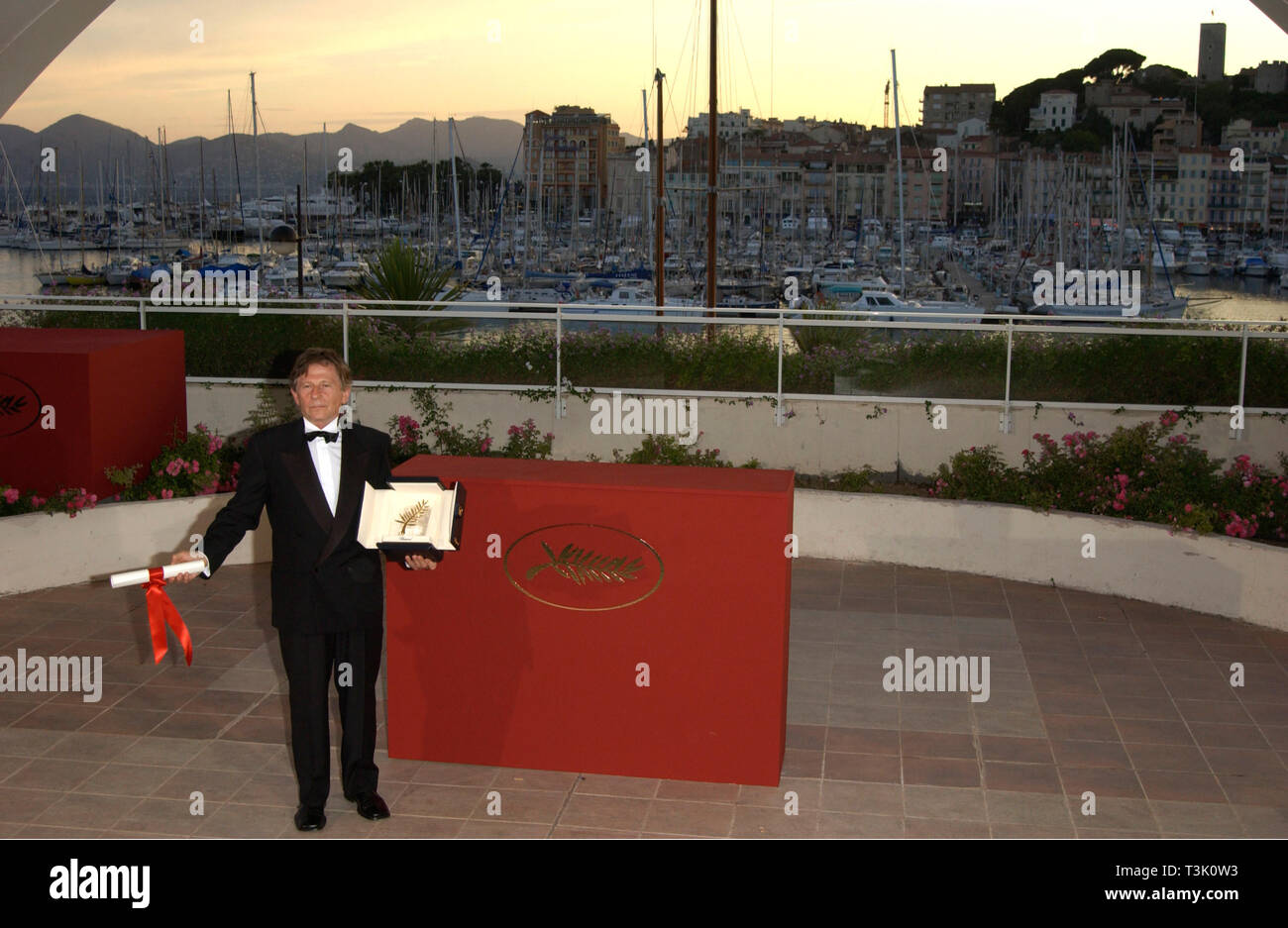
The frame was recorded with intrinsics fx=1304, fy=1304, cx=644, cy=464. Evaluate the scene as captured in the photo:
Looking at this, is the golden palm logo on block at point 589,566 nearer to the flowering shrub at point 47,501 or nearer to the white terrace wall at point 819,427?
the flowering shrub at point 47,501

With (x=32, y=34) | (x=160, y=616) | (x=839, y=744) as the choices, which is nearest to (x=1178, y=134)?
(x=32, y=34)

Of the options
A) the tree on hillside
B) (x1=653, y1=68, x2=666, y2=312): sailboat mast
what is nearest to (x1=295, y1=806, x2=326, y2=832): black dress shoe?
(x1=653, y1=68, x2=666, y2=312): sailboat mast

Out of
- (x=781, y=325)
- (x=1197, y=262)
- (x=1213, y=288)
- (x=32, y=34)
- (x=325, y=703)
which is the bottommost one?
(x=325, y=703)

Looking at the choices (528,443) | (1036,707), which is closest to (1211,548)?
(1036,707)

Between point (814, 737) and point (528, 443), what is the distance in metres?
5.22

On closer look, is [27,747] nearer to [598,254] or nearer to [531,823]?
[531,823]

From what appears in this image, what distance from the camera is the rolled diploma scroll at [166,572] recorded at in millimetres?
4676

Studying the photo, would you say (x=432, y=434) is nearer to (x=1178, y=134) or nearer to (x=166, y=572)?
(x=166, y=572)

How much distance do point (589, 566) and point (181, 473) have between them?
551 cm

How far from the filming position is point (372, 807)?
18.1 feet

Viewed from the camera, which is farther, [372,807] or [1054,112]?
[1054,112]

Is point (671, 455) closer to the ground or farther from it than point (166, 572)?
closer to the ground

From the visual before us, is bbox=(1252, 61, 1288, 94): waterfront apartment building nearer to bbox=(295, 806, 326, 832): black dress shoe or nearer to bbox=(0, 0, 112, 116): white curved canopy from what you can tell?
bbox=(0, 0, 112, 116): white curved canopy

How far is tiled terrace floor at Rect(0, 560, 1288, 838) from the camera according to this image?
5.62 metres
